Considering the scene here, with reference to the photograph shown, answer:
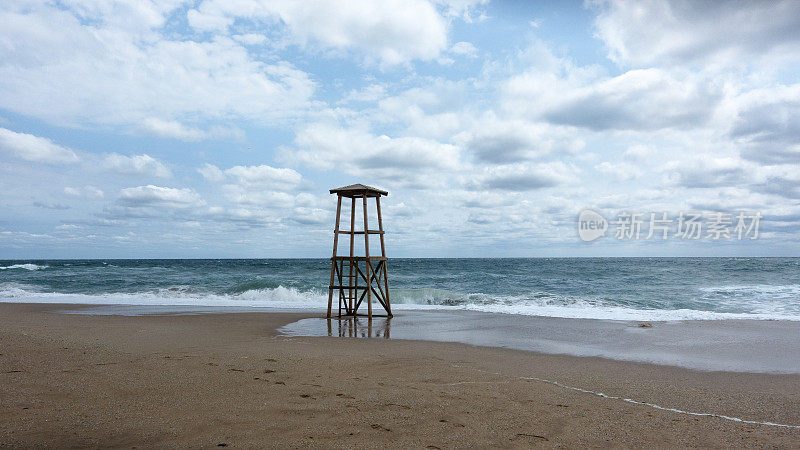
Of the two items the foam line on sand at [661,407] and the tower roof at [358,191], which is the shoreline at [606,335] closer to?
the foam line on sand at [661,407]

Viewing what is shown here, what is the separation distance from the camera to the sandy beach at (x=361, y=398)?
3879mm

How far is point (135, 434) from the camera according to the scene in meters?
3.78

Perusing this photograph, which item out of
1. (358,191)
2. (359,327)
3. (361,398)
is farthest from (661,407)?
(358,191)

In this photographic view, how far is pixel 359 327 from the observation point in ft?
38.9

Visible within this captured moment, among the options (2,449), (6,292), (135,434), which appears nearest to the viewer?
(2,449)

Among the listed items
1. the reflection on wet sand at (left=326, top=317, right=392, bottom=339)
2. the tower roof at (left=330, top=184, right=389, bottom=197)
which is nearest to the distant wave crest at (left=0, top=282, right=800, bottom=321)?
the reflection on wet sand at (left=326, top=317, right=392, bottom=339)

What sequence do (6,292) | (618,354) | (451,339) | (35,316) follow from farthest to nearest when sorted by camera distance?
(6,292) < (35,316) < (451,339) < (618,354)

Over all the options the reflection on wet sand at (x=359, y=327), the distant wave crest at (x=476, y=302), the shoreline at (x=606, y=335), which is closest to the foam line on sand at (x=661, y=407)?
the shoreline at (x=606, y=335)

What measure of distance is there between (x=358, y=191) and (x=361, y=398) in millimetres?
8316

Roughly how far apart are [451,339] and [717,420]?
19.0 ft

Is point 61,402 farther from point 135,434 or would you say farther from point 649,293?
point 649,293

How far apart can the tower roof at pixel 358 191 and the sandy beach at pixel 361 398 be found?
A: 5.06m

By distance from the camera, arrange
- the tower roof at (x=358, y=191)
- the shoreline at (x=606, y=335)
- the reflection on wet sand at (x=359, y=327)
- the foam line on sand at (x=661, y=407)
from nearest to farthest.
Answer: the foam line on sand at (x=661, y=407), the shoreline at (x=606, y=335), the reflection on wet sand at (x=359, y=327), the tower roof at (x=358, y=191)

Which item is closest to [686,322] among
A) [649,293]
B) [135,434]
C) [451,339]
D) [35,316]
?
[451,339]
